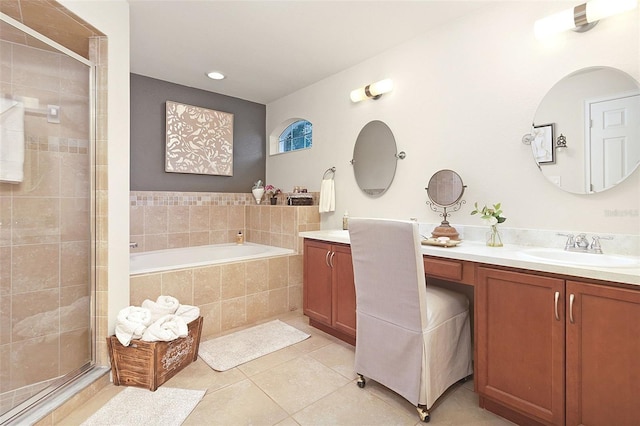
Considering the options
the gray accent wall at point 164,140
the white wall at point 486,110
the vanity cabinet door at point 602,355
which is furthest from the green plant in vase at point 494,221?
the gray accent wall at point 164,140

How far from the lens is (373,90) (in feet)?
9.03

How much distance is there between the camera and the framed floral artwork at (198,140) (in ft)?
11.5

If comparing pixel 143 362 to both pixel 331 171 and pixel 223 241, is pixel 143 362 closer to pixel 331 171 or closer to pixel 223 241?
pixel 223 241

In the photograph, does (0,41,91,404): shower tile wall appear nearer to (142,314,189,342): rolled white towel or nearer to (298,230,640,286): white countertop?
(142,314,189,342): rolled white towel

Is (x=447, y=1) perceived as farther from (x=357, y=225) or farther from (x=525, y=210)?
(x=357, y=225)

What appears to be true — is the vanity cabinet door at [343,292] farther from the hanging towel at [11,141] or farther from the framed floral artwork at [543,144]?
the hanging towel at [11,141]

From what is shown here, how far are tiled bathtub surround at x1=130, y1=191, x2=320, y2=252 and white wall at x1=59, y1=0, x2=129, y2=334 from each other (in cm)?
133

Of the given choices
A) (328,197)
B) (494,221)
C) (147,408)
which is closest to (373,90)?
(328,197)

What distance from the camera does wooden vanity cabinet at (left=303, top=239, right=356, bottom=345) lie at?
237 cm

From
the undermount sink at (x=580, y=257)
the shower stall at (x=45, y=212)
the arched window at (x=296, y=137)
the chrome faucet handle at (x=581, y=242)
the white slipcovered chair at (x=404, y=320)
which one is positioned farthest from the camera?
the arched window at (x=296, y=137)

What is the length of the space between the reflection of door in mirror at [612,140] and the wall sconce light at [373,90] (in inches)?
55.5

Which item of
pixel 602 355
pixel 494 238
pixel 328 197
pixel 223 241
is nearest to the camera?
pixel 602 355

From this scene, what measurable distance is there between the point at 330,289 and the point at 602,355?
5.40 ft

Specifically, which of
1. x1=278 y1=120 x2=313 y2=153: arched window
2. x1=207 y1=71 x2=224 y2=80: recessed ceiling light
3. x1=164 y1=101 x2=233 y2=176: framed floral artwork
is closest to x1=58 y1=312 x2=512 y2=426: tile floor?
x1=164 y1=101 x2=233 y2=176: framed floral artwork
